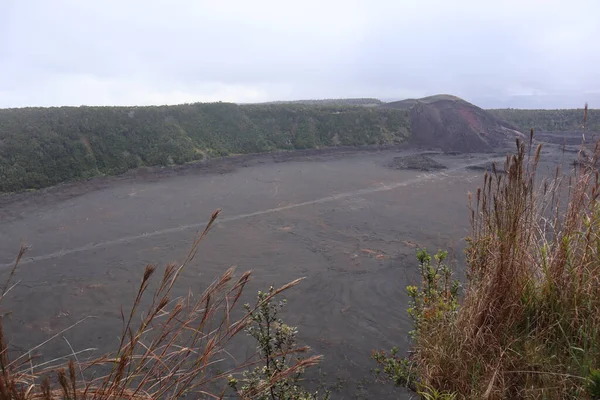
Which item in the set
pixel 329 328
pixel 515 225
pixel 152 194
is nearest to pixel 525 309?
pixel 515 225

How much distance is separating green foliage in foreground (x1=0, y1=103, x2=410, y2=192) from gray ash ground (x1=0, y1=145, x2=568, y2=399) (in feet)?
6.40

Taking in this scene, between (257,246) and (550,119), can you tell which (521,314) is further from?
(550,119)

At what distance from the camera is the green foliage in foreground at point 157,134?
18.4 metres

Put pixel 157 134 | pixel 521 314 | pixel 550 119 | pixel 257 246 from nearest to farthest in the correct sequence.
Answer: pixel 521 314 < pixel 257 246 < pixel 157 134 < pixel 550 119

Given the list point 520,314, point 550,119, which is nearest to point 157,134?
point 520,314

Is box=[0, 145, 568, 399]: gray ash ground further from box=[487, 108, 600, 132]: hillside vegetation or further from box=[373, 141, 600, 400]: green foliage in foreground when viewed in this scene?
box=[487, 108, 600, 132]: hillside vegetation

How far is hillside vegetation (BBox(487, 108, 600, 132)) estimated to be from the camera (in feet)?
120

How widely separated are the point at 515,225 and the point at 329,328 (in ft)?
15.7

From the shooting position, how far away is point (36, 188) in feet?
54.6

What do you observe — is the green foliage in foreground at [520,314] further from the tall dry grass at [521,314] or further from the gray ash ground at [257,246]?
the gray ash ground at [257,246]

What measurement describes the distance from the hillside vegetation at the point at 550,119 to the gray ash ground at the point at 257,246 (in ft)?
79.0

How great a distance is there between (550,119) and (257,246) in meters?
39.5

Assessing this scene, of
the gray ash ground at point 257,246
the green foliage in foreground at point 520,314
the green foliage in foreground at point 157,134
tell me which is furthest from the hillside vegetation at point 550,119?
the green foliage in foreground at point 520,314

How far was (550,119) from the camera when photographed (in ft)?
128
